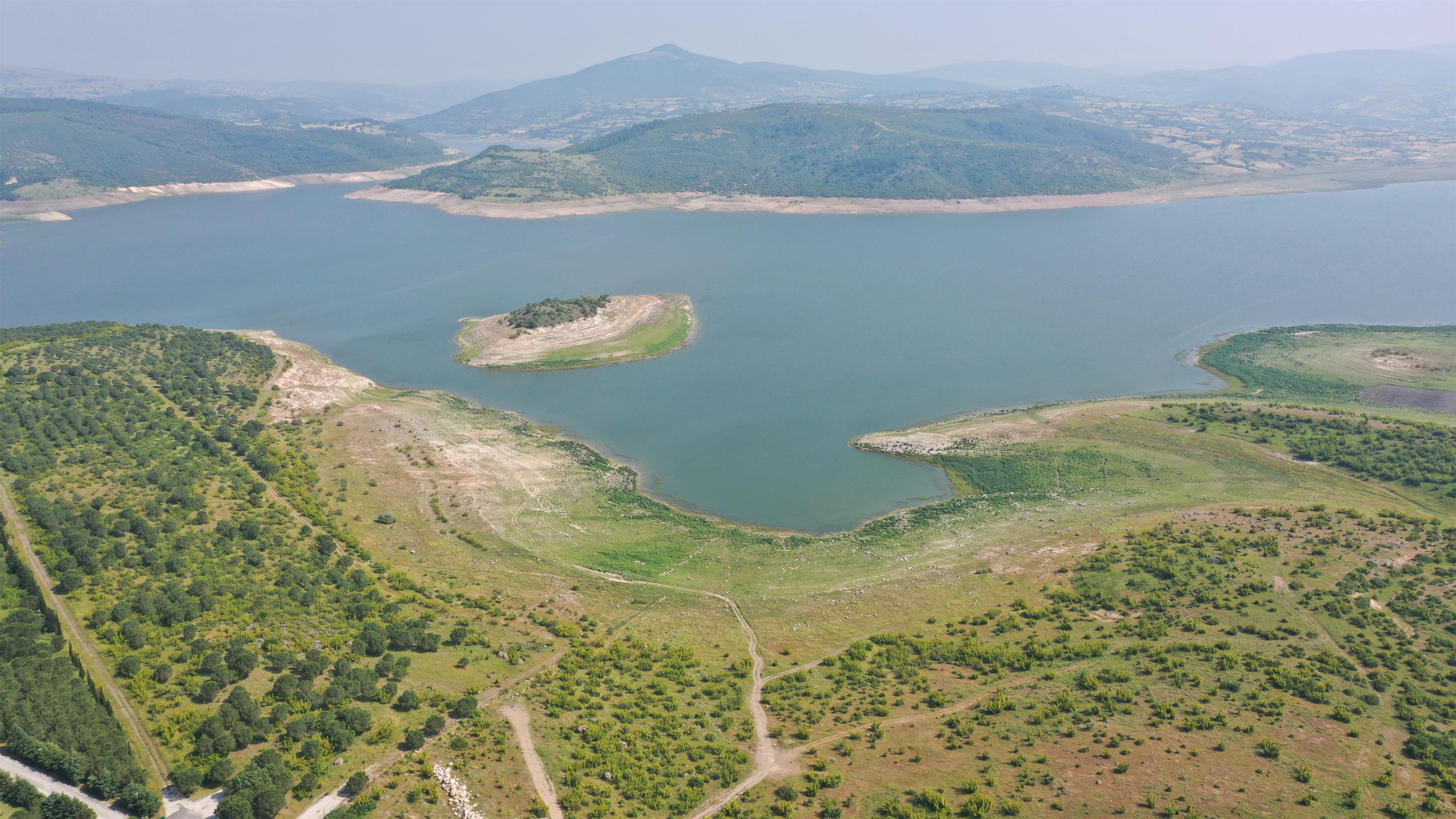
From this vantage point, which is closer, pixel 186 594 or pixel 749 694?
pixel 749 694

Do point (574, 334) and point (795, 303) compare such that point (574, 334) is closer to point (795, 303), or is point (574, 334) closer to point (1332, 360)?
point (795, 303)

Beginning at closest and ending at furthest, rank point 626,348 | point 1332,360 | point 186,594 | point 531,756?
point 531,756, point 186,594, point 1332,360, point 626,348

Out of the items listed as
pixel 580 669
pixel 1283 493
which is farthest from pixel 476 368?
pixel 1283 493

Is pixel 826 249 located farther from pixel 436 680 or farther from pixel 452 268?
pixel 436 680

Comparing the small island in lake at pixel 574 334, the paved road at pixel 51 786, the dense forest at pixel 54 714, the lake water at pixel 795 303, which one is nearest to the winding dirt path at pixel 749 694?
the lake water at pixel 795 303

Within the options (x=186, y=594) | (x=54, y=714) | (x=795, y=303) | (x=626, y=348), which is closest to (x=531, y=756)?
(x=54, y=714)

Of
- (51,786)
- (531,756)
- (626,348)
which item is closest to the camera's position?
(51,786)
